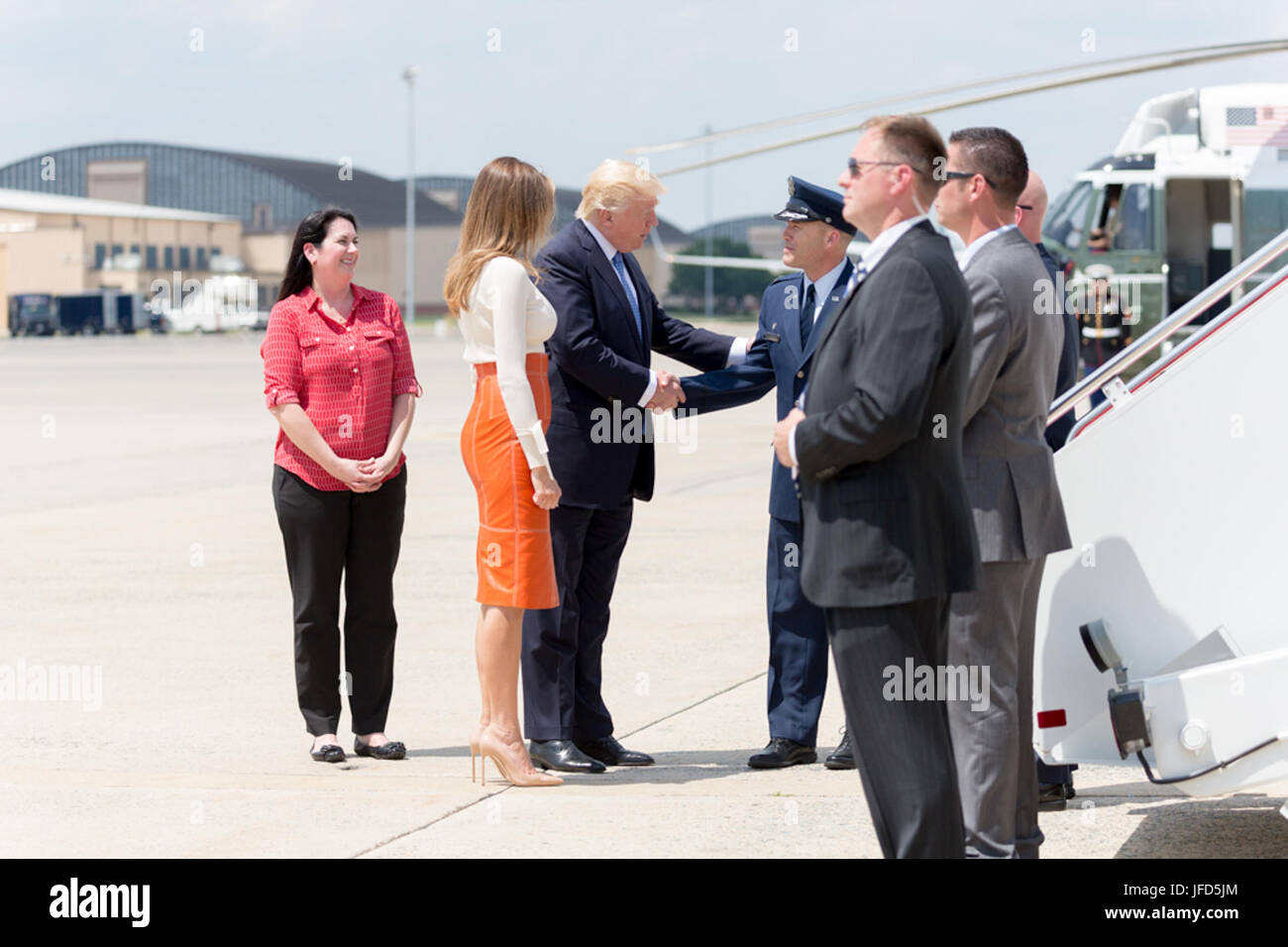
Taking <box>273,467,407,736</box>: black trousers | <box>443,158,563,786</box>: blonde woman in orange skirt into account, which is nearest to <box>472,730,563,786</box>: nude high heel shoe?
<box>443,158,563,786</box>: blonde woman in orange skirt

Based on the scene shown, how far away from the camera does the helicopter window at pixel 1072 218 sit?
74.6ft

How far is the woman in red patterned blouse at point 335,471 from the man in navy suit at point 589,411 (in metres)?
→ 0.59

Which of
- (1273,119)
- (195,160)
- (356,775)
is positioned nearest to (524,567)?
(356,775)

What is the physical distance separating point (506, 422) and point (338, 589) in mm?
1120

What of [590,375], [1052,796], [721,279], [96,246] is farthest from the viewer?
[721,279]

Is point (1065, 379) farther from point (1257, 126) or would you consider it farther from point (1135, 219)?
point (1135, 219)

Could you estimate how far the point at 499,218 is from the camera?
536 centimetres

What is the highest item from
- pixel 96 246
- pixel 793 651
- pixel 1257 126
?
pixel 96 246

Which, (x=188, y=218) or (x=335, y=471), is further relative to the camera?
(x=188, y=218)

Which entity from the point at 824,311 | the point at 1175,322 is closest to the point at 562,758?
the point at 824,311

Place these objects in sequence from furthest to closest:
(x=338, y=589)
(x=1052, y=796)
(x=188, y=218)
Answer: (x=188, y=218)
(x=338, y=589)
(x=1052, y=796)

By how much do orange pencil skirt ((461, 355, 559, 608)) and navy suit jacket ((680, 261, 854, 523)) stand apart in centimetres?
82

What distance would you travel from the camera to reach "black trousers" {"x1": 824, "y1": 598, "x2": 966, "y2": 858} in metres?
3.48

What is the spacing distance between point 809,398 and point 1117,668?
132 cm
